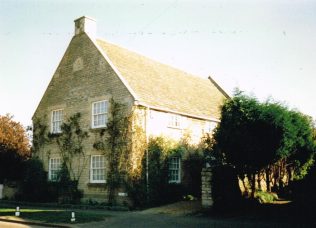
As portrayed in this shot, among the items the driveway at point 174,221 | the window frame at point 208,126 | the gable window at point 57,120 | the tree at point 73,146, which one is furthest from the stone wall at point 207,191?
the gable window at point 57,120

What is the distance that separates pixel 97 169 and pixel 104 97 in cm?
461

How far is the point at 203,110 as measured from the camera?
89.2 feet

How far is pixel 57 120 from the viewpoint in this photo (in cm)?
2581

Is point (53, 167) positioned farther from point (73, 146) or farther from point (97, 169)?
point (97, 169)

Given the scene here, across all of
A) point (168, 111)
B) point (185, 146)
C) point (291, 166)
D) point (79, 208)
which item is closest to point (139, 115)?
point (168, 111)

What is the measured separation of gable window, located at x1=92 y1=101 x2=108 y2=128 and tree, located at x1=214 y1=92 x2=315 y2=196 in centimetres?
760

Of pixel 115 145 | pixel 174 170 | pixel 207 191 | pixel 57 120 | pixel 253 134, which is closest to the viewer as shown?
pixel 253 134

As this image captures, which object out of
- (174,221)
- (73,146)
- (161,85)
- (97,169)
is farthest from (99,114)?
(174,221)

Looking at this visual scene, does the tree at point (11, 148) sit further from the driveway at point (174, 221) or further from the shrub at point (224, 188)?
the shrub at point (224, 188)

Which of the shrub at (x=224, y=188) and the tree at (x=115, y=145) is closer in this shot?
the shrub at (x=224, y=188)

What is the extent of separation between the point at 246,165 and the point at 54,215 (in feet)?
32.0

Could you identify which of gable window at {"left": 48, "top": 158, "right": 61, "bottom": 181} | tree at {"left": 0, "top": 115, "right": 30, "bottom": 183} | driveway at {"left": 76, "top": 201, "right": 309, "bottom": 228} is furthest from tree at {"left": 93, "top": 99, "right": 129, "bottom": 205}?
tree at {"left": 0, "top": 115, "right": 30, "bottom": 183}

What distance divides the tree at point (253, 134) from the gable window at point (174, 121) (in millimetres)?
5199

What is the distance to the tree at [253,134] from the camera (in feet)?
55.8
